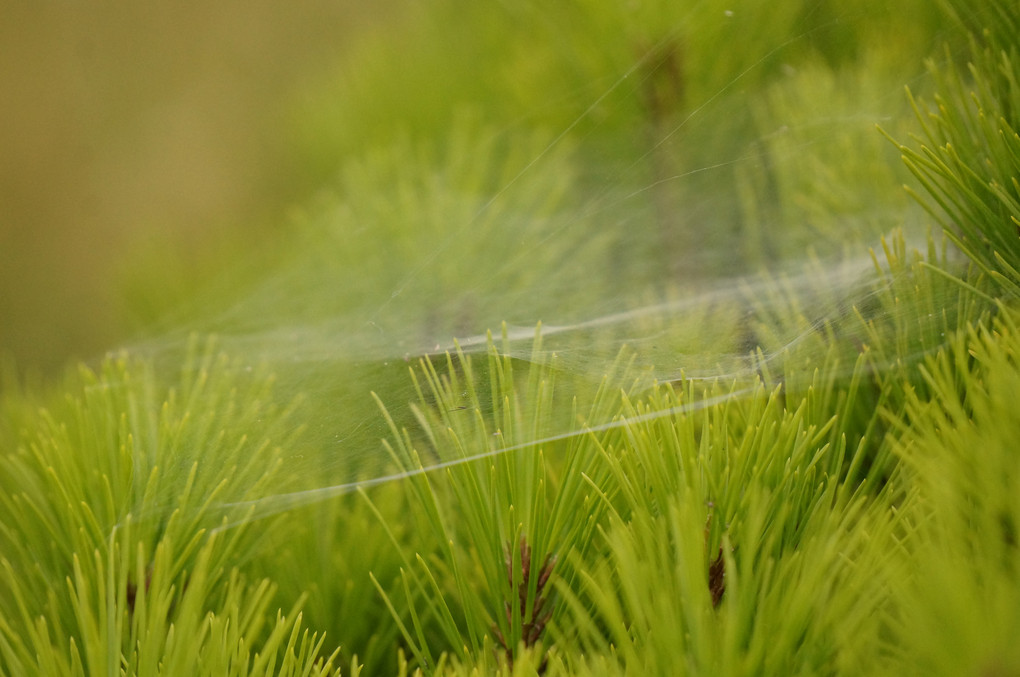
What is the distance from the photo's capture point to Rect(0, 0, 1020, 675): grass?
0.18 metres

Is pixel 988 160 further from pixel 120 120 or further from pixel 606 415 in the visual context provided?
pixel 120 120

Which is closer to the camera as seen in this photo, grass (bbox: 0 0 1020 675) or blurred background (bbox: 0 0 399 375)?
grass (bbox: 0 0 1020 675)

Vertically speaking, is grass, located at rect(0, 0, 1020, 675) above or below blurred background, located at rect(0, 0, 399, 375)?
below

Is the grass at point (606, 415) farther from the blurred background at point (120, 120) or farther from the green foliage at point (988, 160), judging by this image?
the blurred background at point (120, 120)

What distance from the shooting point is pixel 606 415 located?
231 millimetres

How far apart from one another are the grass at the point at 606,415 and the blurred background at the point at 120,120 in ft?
2.08

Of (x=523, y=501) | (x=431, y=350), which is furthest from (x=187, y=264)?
(x=523, y=501)

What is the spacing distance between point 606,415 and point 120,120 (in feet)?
3.62

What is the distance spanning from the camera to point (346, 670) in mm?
279

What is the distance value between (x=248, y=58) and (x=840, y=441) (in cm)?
110

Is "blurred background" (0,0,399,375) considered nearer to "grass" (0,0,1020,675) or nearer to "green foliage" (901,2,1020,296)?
"grass" (0,0,1020,675)

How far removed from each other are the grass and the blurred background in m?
Result: 0.64

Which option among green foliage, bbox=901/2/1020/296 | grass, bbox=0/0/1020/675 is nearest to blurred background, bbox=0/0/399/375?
grass, bbox=0/0/1020/675

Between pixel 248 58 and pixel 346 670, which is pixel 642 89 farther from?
pixel 248 58
